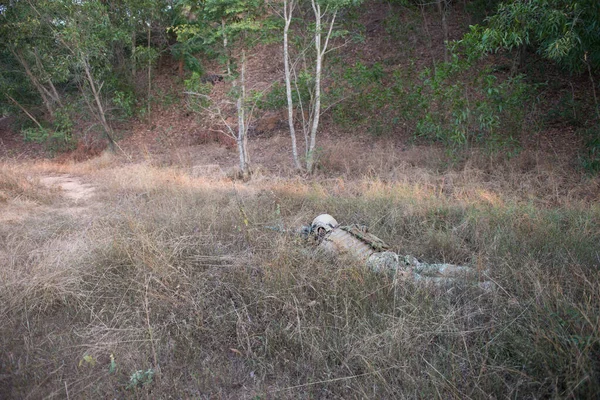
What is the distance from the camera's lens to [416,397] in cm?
186

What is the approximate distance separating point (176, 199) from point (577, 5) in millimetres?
5451

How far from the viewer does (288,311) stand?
255 cm

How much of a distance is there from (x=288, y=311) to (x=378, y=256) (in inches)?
37.7

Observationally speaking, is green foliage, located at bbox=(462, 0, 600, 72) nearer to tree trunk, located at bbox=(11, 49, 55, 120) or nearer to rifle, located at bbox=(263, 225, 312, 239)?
rifle, located at bbox=(263, 225, 312, 239)

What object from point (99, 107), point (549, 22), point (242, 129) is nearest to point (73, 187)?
point (242, 129)

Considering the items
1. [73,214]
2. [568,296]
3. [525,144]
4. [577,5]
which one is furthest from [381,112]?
[568,296]

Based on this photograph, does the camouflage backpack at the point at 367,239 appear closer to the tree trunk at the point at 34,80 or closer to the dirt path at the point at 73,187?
the dirt path at the point at 73,187

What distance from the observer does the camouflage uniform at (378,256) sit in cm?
281

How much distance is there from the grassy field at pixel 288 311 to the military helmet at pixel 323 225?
1.15 ft

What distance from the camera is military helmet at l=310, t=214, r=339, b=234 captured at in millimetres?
3658

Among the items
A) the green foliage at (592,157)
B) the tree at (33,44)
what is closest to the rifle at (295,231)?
the green foliage at (592,157)

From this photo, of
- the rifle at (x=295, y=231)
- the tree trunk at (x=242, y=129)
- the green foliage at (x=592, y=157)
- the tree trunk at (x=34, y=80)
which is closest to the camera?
the rifle at (x=295, y=231)

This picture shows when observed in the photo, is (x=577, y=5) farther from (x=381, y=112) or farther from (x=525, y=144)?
(x=381, y=112)

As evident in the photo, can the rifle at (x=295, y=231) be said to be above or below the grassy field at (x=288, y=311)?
above
